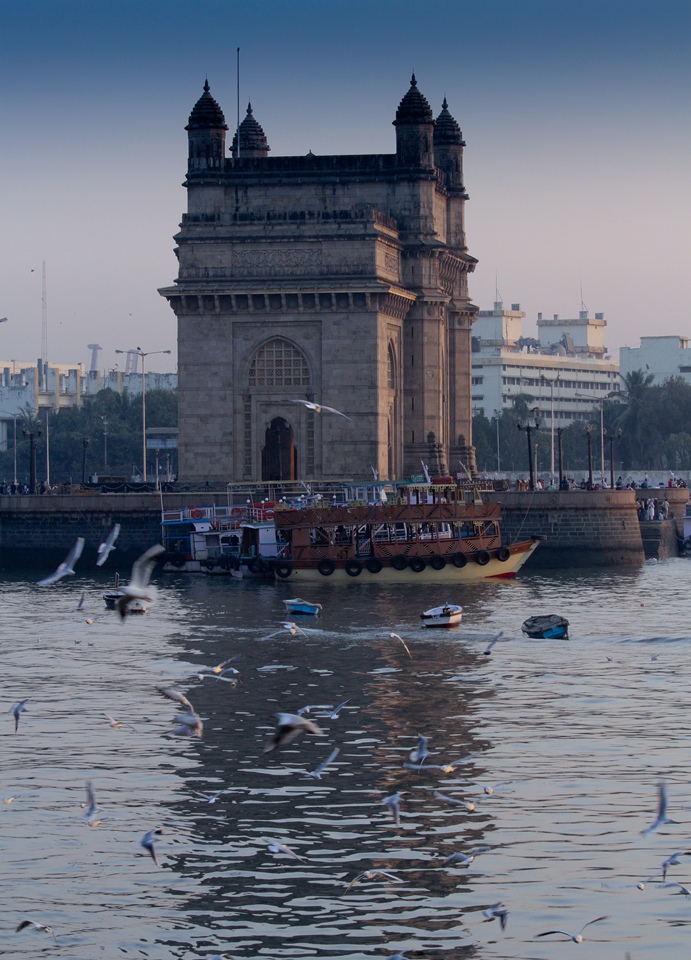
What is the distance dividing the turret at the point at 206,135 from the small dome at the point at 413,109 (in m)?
9.00

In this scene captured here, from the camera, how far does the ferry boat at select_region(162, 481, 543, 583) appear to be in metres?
73.1

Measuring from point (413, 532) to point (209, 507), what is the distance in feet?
34.6

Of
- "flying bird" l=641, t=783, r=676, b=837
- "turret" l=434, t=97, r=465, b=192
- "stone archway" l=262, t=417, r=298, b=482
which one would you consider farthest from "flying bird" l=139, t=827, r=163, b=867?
"turret" l=434, t=97, r=465, b=192

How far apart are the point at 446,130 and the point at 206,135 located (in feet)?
72.0

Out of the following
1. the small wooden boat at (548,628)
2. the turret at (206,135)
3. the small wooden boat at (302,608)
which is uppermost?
the turret at (206,135)

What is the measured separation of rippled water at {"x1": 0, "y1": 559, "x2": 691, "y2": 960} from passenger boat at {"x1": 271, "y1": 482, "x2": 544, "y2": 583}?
18.6 meters

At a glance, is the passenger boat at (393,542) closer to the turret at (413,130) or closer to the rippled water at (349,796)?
the rippled water at (349,796)

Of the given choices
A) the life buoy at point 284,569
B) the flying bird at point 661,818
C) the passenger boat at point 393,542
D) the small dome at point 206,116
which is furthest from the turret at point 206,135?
the flying bird at point 661,818

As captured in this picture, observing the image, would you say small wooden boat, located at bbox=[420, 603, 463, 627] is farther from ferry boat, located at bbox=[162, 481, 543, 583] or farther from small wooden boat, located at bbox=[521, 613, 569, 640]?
ferry boat, located at bbox=[162, 481, 543, 583]

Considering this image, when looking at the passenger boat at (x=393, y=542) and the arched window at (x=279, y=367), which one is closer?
the passenger boat at (x=393, y=542)

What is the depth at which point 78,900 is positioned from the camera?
25.8m

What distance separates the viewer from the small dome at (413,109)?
309ft

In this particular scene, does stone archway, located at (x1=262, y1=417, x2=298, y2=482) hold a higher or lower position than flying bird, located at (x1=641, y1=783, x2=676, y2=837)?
higher

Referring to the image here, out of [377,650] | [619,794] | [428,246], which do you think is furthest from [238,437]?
[619,794]
